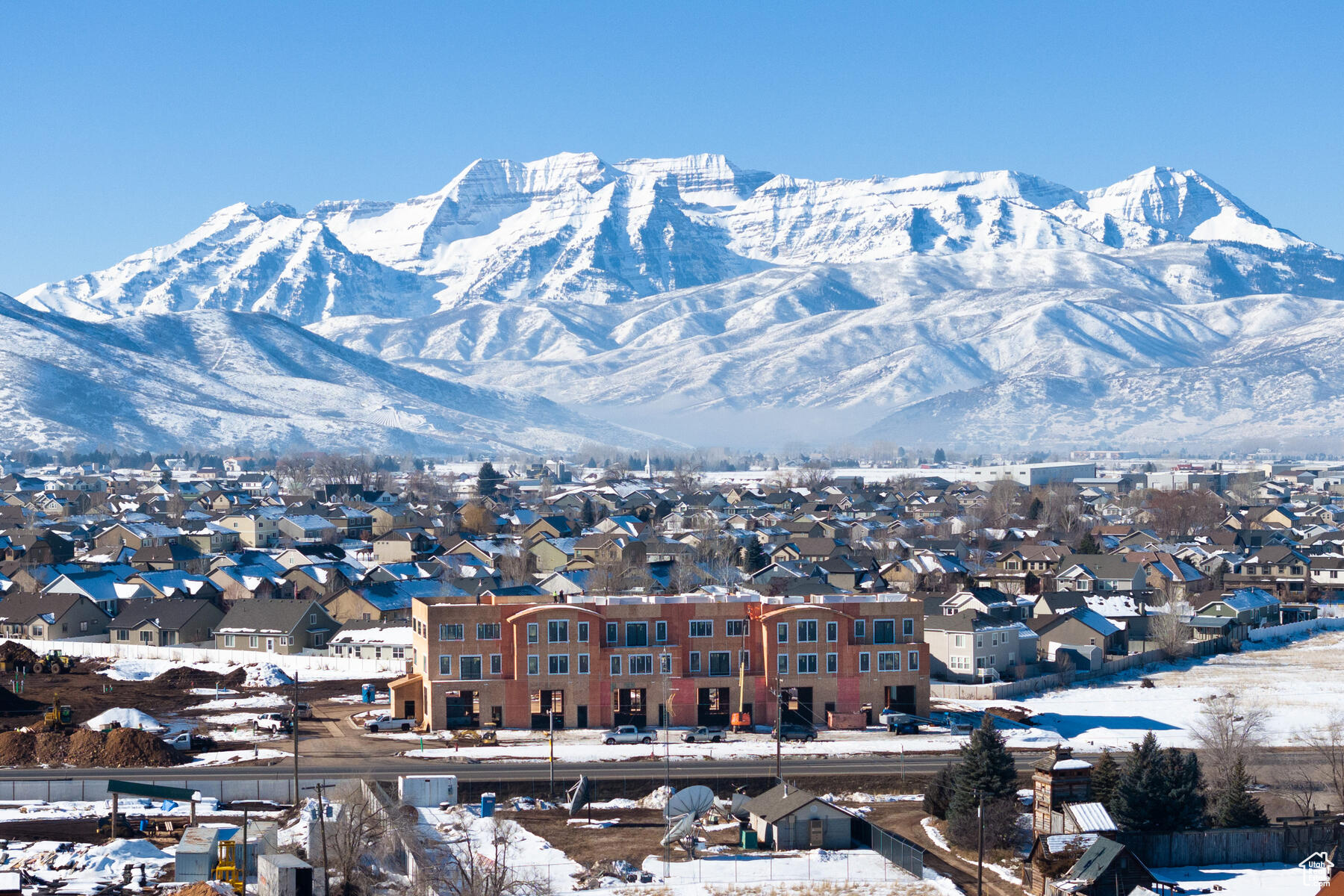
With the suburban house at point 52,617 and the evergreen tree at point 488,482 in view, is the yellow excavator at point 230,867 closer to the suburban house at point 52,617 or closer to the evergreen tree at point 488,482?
the suburban house at point 52,617

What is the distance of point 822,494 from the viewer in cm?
15075

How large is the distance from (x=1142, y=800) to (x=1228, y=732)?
9.39m

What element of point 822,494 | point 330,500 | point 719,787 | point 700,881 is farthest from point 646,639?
point 822,494

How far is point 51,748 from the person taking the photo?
4316 cm

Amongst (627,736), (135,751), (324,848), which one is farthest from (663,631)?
(324,848)

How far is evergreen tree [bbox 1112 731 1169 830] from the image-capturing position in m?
36.4

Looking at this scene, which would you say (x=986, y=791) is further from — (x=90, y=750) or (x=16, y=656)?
(x=16, y=656)

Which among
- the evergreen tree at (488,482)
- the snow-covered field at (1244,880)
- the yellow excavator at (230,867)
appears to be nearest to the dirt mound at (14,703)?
the yellow excavator at (230,867)

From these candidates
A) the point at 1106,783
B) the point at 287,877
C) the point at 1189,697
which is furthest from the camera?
the point at 1189,697

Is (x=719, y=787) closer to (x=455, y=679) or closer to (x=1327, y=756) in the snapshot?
(x=455, y=679)

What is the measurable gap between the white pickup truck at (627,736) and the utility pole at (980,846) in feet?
35.8

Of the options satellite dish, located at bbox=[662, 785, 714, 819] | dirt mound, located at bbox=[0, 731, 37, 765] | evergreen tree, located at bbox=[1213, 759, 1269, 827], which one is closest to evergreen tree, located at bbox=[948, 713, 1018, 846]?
evergreen tree, located at bbox=[1213, 759, 1269, 827]

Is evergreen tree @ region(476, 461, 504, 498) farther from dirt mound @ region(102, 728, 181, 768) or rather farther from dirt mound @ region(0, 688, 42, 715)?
dirt mound @ region(102, 728, 181, 768)

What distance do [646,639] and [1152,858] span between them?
16593mm
